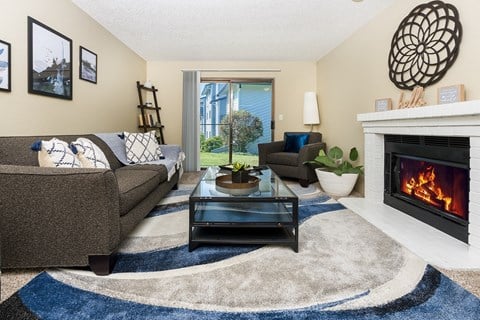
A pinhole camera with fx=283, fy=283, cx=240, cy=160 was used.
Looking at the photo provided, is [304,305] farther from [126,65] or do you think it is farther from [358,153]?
[126,65]

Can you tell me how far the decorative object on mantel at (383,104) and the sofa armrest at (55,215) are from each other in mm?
2750

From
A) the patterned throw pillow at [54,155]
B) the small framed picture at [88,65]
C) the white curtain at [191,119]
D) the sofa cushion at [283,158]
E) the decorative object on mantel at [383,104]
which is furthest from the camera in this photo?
the white curtain at [191,119]

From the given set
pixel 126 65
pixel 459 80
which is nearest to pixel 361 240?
pixel 459 80

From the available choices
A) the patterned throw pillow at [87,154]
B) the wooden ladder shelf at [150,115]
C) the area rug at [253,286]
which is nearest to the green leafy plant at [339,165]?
the area rug at [253,286]

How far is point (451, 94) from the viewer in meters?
2.11

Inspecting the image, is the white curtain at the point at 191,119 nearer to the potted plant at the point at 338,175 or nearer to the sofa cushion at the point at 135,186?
the potted plant at the point at 338,175

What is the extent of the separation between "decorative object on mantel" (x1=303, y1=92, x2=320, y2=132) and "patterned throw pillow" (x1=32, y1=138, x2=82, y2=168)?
13.0 feet

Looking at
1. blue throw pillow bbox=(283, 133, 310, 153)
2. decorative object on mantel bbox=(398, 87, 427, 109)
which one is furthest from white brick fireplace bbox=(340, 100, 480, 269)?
blue throw pillow bbox=(283, 133, 310, 153)

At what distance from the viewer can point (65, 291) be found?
133 cm

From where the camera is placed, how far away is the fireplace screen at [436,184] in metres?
2.02

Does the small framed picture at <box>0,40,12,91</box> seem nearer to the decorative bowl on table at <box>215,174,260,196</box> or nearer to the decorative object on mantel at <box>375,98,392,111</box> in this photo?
the decorative bowl on table at <box>215,174,260,196</box>

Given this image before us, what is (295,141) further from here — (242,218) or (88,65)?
(88,65)

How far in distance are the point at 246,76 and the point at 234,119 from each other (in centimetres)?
85

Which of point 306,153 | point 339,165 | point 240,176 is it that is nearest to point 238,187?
point 240,176
